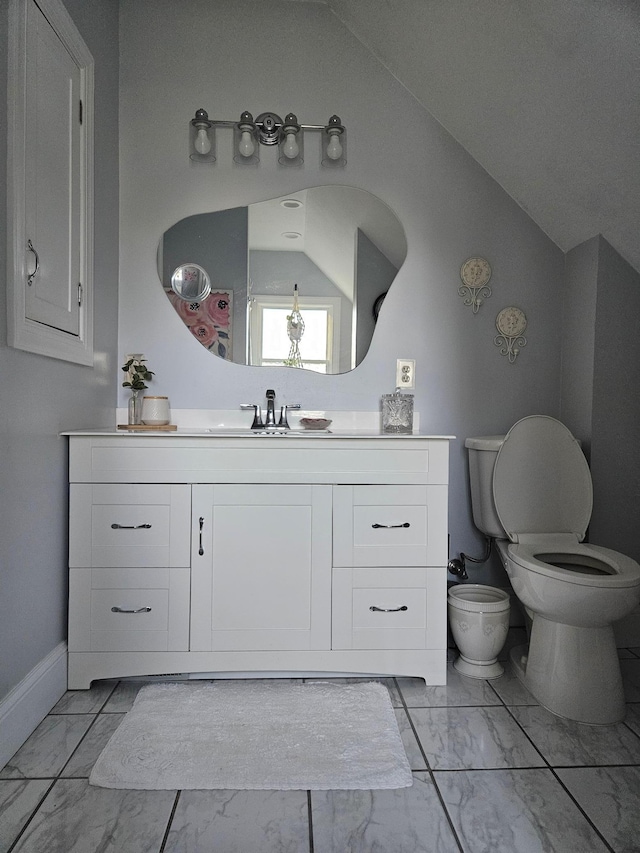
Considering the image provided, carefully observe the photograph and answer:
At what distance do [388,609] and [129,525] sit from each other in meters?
0.93

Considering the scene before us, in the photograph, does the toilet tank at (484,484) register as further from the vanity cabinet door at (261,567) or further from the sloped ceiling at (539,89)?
the sloped ceiling at (539,89)

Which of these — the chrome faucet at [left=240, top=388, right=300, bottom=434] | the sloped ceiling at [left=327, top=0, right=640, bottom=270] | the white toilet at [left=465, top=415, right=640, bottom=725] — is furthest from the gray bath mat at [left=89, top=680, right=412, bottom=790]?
the sloped ceiling at [left=327, top=0, right=640, bottom=270]

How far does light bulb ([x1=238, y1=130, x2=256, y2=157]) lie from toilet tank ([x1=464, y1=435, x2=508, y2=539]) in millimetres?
1520

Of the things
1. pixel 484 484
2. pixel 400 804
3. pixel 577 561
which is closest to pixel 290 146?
pixel 484 484

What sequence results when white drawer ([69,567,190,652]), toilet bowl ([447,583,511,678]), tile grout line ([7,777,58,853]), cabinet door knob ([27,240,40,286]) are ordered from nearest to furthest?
1. tile grout line ([7,777,58,853])
2. cabinet door knob ([27,240,40,286])
3. white drawer ([69,567,190,652])
4. toilet bowl ([447,583,511,678])

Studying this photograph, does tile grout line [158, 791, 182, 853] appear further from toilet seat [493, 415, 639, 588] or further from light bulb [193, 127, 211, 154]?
light bulb [193, 127, 211, 154]

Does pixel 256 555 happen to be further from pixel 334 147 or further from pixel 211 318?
pixel 334 147

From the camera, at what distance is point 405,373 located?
8.41 ft

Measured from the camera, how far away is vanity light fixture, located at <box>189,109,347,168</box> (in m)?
2.46

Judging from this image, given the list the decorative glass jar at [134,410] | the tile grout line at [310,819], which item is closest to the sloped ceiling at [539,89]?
the decorative glass jar at [134,410]

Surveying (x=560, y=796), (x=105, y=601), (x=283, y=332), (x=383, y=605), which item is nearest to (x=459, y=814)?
(x=560, y=796)

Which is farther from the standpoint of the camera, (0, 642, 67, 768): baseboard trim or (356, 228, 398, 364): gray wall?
(356, 228, 398, 364): gray wall

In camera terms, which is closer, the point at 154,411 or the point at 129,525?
the point at 129,525

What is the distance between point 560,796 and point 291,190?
91.7 inches
